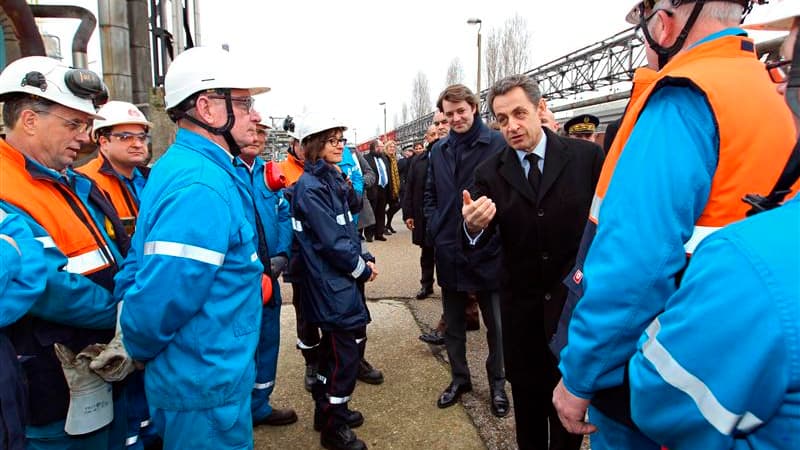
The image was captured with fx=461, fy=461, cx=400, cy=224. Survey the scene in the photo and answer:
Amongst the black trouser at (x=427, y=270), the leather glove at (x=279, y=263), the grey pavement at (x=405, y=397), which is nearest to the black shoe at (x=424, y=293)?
the black trouser at (x=427, y=270)

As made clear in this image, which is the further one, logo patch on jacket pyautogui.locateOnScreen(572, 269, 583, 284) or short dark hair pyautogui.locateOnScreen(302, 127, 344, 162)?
short dark hair pyautogui.locateOnScreen(302, 127, 344, 162)

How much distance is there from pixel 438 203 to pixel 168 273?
247cm

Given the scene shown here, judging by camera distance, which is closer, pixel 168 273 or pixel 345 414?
pixel 168 273

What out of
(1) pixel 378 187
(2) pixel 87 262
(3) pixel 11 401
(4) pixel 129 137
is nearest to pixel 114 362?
(3) pixel 11 401

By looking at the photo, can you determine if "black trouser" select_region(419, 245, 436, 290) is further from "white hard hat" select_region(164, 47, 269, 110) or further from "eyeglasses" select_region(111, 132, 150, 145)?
"white hard hat" select_region(164, 47, 269, 110)

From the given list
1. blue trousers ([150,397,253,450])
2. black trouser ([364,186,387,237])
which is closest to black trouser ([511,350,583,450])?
blue trousers ([150,397,253,450])

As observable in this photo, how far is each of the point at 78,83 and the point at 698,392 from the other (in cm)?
256

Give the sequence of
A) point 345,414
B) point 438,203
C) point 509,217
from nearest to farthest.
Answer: point 509,217, point 345,414, point 438,203

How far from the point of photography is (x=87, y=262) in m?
2.03

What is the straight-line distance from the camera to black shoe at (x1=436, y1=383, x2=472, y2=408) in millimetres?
3495

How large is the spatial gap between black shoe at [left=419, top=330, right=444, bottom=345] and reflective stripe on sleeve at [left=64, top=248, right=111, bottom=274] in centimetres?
320

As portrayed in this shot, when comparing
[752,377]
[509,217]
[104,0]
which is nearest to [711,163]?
[752,377]

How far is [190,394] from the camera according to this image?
5.82 feet

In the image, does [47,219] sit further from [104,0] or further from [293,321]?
[104,0]
